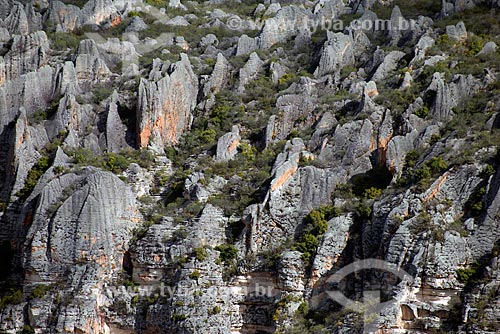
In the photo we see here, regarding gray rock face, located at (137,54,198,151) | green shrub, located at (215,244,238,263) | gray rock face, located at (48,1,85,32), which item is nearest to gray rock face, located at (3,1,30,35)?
gray rock face, located at (48,1,85,32)

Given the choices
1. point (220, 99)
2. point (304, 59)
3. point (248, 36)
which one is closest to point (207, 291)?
point (220, 99)

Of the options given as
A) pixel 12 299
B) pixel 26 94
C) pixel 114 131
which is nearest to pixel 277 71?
pixel 114 131

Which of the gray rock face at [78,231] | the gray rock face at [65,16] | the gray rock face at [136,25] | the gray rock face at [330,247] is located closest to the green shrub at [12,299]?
the gray rock face at [78,231]

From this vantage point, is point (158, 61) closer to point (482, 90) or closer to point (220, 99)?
point (220, 99)

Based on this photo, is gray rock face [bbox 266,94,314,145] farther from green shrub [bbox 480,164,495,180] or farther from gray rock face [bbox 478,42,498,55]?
green shrub [bbox 480,164,495,180]

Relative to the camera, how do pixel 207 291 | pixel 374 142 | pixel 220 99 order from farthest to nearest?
pixel 220 99
pixel 374 142
pixel 207 291

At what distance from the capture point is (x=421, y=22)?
90.5 metres

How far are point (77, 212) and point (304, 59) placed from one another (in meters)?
28.0

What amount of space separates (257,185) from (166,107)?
457 inches

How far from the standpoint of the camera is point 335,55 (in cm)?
8881

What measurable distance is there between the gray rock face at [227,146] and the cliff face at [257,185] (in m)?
0.10

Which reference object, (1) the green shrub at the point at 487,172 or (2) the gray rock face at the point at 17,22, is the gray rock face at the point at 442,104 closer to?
(1) the green shrub at the point at 487,172

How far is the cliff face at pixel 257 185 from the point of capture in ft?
219

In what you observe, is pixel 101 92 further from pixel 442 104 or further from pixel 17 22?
pixel 442 104
